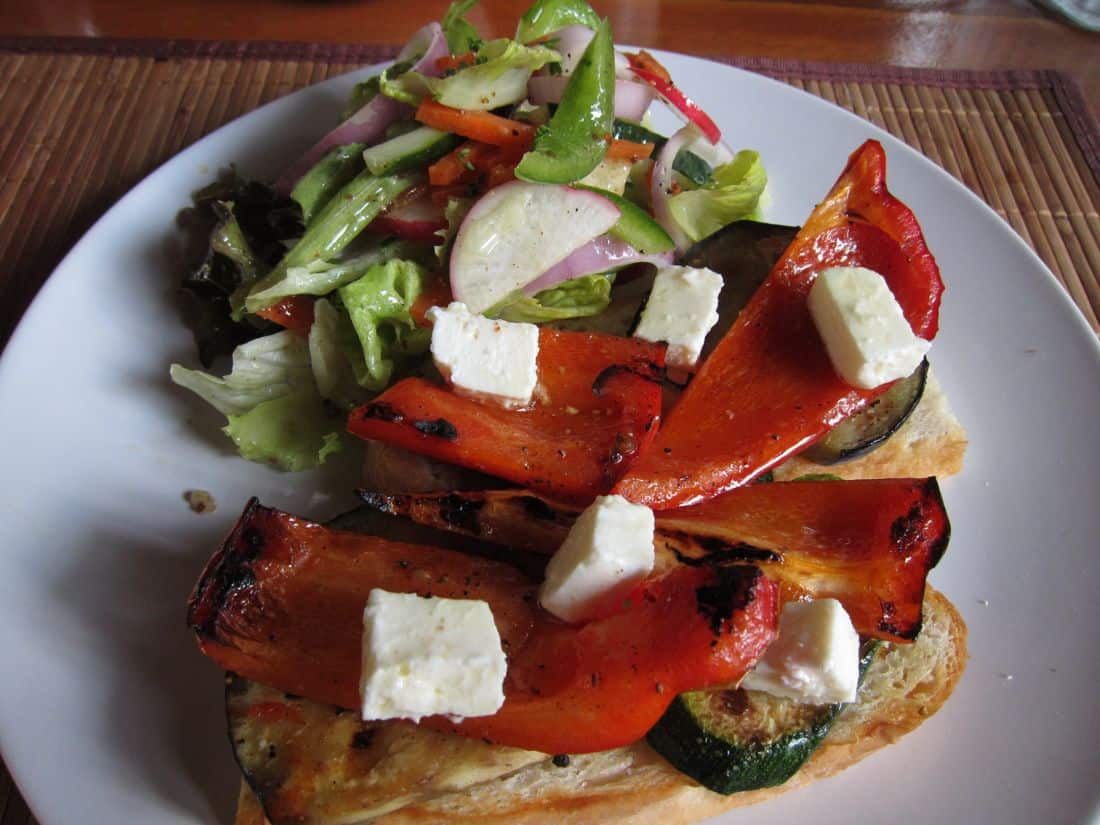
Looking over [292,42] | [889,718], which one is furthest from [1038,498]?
[292,42]

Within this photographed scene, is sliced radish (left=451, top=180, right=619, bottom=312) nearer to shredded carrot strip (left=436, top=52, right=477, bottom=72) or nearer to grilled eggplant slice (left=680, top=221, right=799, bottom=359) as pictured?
grilled eggplant slice (left=680, top=221, right=799, bottom=359)

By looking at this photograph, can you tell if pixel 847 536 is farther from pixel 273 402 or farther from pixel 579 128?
pixel 273 402

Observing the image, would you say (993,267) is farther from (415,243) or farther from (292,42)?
(292,42)

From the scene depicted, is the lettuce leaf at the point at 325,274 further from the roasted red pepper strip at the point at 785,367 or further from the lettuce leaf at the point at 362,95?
the roasted red pepper strip at the point at 785,367

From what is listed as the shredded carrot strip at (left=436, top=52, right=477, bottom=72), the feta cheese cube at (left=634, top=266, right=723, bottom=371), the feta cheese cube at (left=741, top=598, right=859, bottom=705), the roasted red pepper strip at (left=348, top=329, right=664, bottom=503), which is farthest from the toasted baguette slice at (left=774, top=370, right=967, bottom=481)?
the shredded carrot strip at (left=436, top=52, right=477, bottom=72)

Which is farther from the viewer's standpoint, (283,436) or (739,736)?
(283,436)

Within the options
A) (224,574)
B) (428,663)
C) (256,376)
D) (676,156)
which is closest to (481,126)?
(676,156)
